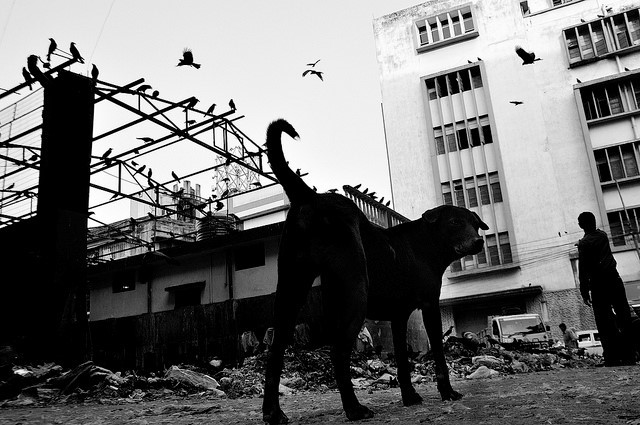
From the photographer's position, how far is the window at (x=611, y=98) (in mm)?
26359

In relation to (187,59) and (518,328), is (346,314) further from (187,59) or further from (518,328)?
(518,328)

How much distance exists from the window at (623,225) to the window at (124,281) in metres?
22.1

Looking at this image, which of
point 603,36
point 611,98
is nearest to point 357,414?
point 611,98

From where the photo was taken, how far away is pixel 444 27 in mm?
31656

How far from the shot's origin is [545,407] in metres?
3.27

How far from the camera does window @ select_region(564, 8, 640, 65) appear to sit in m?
27.1

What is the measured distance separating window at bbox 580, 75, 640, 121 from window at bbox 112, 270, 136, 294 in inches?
941

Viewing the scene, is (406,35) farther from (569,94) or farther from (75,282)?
(75,282)

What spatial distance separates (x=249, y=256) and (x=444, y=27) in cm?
2108

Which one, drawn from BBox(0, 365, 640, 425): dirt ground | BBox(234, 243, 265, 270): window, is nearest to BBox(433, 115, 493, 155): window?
BBox(234, 243, 265, 270): window

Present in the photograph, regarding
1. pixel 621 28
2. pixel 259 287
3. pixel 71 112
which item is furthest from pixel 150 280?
pixel 621 28

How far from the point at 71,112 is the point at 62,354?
4117mm

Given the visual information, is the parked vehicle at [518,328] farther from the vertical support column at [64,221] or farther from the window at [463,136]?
the vertical support column at [64,221]

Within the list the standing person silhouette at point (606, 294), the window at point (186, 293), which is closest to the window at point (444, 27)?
the window at point (186, 293)
